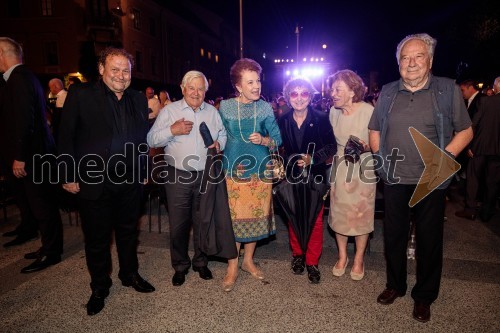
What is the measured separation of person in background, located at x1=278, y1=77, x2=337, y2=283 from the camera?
11.5 ft

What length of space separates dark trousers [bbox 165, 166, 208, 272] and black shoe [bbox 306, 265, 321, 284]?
48.6 inches

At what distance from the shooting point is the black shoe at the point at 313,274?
11.9 ft

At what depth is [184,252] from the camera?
12.1ft

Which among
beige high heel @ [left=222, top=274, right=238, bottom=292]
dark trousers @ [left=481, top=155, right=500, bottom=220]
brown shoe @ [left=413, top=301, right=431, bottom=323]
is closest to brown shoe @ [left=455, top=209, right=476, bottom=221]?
dark trousers @ [left=481, top=155, right=500, bottom=220]

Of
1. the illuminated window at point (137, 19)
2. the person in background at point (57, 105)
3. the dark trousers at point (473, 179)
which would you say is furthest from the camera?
the illuminated window at point (137, 19)

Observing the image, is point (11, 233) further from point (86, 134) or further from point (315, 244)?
point (315, 244)

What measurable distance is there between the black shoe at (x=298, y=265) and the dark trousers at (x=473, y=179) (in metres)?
3.55

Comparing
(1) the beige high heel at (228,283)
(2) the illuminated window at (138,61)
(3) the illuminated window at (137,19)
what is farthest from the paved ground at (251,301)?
(3) the illuminated window at (137,19)

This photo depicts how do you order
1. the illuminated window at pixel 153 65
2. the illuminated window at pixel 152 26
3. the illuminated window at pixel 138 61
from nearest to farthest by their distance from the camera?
the illuminated window at pixel 138 61, the illuminated window at pixel 152 26, the illuminated window at pixel 153 65

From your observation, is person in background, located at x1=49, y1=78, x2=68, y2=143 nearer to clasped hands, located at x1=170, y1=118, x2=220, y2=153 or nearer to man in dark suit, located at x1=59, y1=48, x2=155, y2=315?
man in dark suit, located at x1=59, y1=48, x2=155, y2=315

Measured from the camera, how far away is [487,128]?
5.53m

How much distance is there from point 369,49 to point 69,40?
21.7 metres

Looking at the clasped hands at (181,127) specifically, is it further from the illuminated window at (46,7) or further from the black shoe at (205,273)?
the illuminated window at (46,7)

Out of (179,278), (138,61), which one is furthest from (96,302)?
(138,61)
